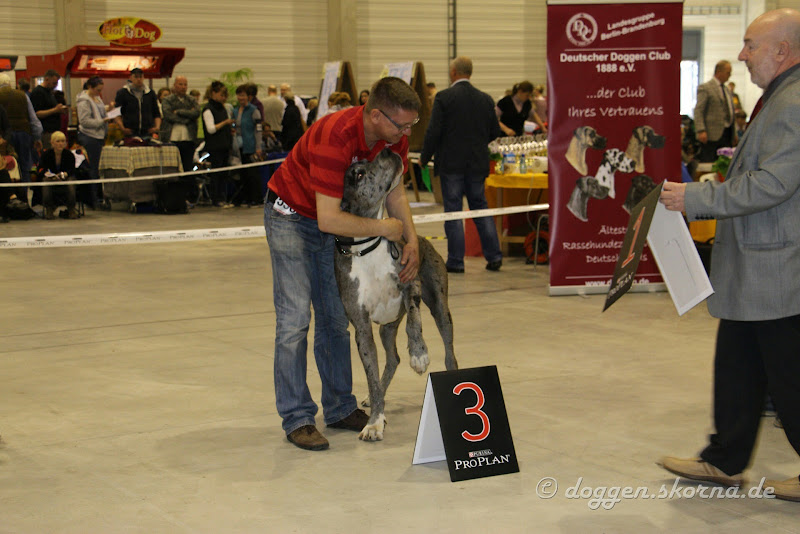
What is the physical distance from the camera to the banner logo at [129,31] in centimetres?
1933

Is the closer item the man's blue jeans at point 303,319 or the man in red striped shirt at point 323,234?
the man in red striped shirt at point 323,234

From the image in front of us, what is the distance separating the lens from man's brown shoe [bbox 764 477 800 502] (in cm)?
347

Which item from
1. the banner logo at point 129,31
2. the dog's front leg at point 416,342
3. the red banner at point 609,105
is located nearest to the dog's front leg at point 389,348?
the dog's front leg at point 416,342

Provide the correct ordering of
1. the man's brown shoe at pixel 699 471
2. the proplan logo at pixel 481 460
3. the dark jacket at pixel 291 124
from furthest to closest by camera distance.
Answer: the dark jacket at pixel 291 124 → the proplan logo at pixel 481 460 → the man's brown shoe at pixel 699 471

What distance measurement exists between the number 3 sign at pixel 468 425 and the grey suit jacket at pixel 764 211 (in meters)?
0.97

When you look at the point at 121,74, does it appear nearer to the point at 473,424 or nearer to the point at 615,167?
the point at 615,167

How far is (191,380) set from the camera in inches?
210

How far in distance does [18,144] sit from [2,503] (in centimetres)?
1154

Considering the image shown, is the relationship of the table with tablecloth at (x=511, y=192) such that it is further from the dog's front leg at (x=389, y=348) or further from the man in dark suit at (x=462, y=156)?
the dog's front leg at (x=389, y=348)

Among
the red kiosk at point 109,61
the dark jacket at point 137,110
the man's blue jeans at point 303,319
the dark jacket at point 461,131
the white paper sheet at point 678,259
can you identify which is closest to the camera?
the white paper sheet at point 678,259

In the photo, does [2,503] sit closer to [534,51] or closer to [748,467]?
[748,467]

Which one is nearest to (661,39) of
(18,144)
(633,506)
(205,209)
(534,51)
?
(633,506)

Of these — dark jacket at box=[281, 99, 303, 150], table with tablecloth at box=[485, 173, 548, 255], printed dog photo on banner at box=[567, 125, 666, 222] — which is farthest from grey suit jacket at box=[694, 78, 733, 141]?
dark jacket at box=[281, 99, 303, 150]

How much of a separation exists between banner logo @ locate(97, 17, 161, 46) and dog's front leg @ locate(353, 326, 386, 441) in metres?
16.8
